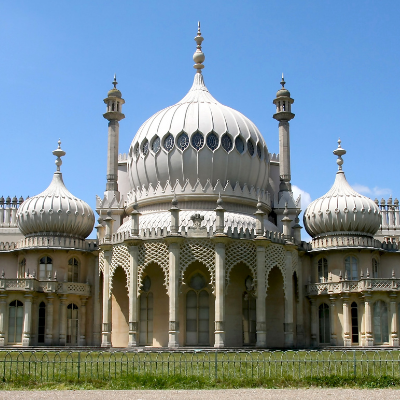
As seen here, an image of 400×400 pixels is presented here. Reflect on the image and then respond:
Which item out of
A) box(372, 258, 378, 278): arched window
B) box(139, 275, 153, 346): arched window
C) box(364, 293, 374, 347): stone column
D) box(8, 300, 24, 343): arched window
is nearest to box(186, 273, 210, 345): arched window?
box(139, 275, 153, 346): arched window

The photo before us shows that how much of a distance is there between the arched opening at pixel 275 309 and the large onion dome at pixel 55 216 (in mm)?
11918

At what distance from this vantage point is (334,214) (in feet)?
133

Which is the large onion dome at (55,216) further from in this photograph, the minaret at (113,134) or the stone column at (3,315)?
the stone column at (3,315)

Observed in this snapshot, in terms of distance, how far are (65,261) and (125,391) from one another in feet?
77.5

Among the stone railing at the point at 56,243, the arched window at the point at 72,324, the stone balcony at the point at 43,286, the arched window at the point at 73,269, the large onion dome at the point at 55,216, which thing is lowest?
the arched window at the point at 72,324

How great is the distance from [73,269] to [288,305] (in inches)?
520

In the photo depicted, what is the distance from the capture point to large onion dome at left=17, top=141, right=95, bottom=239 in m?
40.8

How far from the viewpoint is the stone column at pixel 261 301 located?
34.4m

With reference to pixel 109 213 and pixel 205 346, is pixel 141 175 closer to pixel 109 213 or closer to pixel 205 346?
pixel 109 213

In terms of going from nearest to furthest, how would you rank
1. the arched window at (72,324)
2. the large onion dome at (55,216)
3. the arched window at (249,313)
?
1. the arched window at (249,313)
2. the arched window at (72,324)
3. the large onion dome at (55,216)

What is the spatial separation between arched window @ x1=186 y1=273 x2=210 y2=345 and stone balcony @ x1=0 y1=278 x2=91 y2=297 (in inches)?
293

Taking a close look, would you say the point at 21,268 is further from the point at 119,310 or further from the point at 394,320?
the point at 394,320

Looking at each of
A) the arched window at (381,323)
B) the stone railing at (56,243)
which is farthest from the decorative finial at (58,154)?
the arched window at (381,323)

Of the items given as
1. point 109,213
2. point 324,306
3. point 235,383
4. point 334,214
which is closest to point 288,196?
point 334,214
